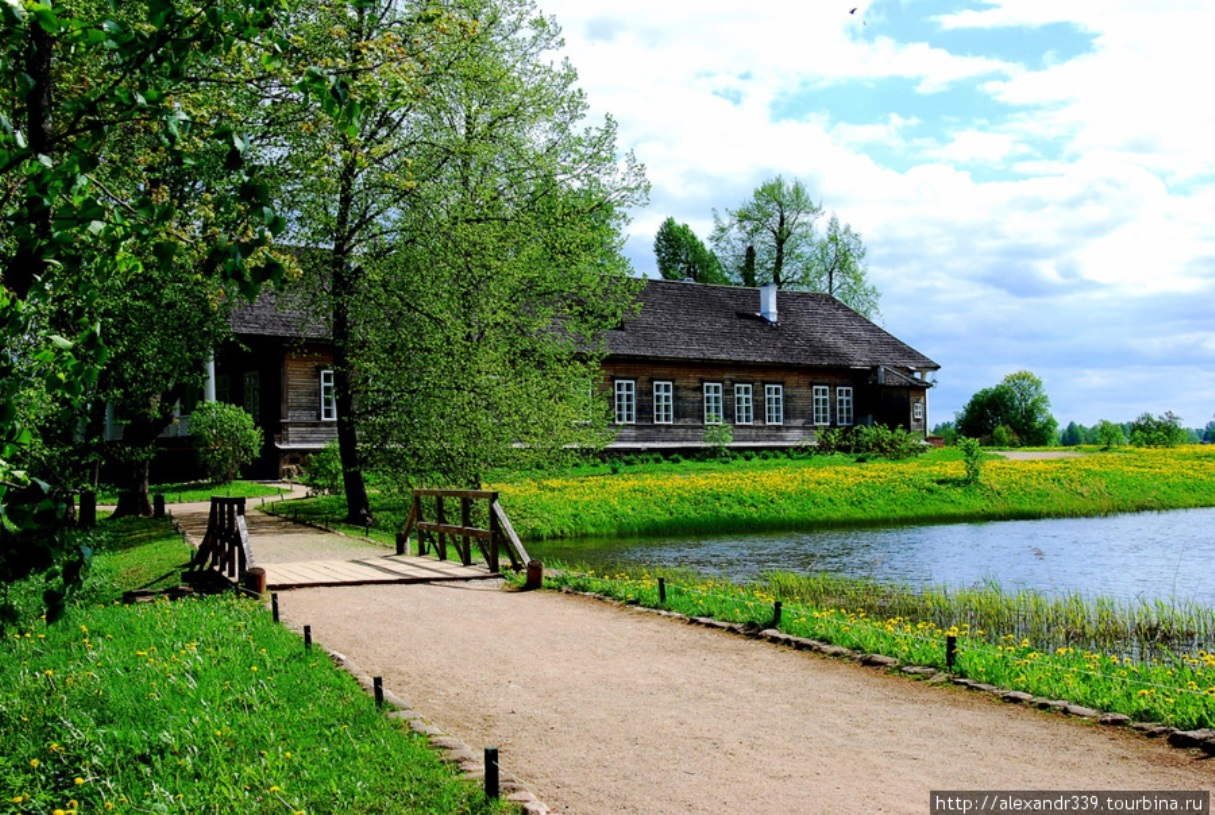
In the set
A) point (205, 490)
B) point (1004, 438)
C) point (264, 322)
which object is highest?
point (264, 322)

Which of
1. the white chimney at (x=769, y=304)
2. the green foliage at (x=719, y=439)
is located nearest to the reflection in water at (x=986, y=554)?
the green foliage at (x=719, y=439)

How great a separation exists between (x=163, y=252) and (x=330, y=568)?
12.0m

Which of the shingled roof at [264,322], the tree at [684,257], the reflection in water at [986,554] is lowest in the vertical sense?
the reflection in water at [986,554]

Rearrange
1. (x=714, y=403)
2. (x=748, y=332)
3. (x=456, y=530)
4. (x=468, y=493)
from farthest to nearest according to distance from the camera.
→ (x=748, y=332), (x=714, y=403), (x=456, y=530), (x=468, y=493)

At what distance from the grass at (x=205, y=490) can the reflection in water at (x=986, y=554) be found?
10.3 metres

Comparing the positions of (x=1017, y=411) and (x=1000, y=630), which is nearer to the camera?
(x=1000, y=630)

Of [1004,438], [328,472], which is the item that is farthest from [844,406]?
[328,472]

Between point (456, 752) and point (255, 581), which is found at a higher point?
point (255, 581)

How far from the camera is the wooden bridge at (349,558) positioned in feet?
46.4

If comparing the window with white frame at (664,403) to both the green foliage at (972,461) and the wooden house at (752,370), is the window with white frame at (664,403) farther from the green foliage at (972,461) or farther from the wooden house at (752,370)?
the green foliage at (972,461)

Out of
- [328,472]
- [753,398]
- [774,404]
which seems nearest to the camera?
[328,472]

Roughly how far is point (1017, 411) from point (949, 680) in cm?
5845

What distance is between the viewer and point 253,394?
3594 cm

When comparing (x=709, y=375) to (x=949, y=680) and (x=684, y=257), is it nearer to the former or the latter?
(x=684, y=257)
